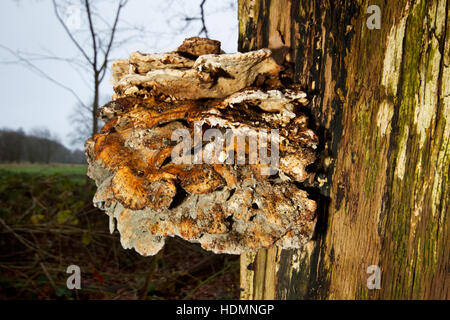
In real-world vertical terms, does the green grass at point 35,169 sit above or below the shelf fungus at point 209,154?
below

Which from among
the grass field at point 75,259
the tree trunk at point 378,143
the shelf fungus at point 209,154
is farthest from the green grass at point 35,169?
the tree trunk at point 378,143

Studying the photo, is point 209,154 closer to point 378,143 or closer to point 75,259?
point 378,143

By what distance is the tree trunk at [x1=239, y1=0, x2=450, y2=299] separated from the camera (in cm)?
71

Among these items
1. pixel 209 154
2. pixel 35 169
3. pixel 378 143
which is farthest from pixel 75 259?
pixel 35 169

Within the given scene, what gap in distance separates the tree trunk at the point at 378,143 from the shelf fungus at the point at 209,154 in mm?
111

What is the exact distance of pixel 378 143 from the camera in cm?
76

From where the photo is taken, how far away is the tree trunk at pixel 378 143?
2.32 feet

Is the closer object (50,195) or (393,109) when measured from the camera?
(393,109)

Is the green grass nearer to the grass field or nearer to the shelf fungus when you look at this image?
the grass field

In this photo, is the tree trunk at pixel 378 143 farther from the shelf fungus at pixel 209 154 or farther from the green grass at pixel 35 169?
the green grass at pixel 35 169

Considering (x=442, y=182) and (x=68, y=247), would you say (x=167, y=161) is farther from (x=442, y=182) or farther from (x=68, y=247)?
(x=68, y=247)
